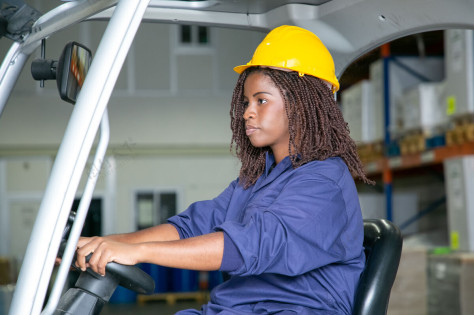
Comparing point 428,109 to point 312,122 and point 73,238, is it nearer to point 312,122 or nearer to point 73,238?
point 312,122

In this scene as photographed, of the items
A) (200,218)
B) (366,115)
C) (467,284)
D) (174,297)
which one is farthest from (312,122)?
(174,297)

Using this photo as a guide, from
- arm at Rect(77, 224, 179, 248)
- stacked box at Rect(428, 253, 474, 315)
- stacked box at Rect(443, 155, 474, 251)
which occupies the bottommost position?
stacked box at Rect(428, 253, 474, 315)

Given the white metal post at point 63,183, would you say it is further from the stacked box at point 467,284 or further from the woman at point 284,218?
the stacked box at point 467,284

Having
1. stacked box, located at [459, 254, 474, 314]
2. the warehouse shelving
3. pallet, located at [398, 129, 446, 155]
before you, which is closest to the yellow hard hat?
stacked box, located at [459, 254, 474, 314]

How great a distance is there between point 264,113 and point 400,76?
521 centimetres

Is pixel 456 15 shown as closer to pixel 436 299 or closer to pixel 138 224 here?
pixel 436 299

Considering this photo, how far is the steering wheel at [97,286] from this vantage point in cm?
156

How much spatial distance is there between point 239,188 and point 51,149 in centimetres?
991

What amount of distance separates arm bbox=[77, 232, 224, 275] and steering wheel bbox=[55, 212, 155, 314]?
0.10 m

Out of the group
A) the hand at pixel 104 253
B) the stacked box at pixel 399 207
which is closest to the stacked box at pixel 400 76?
the stacked box at pixel 399 207

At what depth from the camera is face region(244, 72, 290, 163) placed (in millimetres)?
1855

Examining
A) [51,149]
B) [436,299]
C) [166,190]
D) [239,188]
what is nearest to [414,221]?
[436,299]

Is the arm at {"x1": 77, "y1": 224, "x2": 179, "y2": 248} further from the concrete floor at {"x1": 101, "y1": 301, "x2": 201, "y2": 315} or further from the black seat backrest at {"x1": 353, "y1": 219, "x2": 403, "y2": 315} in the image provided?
the concrete floor at {"x1": 101, "y1": 301, "x2": 201, "y2": 315}

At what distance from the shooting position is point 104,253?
1.43 metres
